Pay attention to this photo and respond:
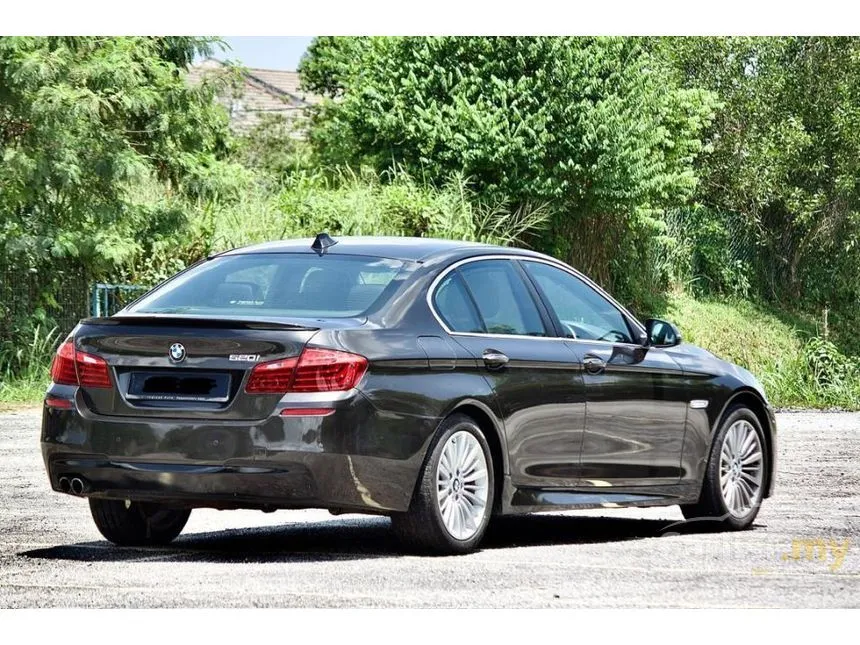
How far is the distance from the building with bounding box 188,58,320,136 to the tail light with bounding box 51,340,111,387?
34.1 m

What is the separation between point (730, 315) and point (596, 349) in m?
33.1

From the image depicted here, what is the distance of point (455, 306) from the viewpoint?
937 centimetres

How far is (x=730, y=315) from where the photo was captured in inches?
1678

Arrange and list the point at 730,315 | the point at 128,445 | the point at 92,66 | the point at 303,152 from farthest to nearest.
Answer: the point at 303,152 → the point at 730,315 → the point at 92,66 → the point at 128,445

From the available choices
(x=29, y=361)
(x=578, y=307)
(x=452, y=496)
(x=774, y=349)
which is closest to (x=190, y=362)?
(x=452, y=496)

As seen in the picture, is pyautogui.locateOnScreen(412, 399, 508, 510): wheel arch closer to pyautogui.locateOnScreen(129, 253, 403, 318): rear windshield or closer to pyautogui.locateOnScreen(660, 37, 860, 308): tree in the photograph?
pyautogui.locateOnScreen(129, 253, 403, 318): rear windshield

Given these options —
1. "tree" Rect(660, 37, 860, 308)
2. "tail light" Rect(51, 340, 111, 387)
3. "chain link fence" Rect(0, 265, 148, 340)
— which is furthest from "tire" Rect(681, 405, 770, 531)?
"tree" Rect(660, 37, 860, 308)

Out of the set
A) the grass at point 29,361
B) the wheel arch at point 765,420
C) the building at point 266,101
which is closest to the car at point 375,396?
the wheel arch at point 765,420

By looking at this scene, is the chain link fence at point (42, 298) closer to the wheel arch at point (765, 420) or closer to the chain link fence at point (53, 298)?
the chain link fence at point (53, 298)

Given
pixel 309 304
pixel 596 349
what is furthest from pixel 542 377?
pixel 309 304

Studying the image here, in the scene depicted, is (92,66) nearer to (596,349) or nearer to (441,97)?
(441,97)

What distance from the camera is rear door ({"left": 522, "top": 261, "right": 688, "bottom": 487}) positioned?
10.0 meters

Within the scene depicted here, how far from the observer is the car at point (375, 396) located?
842cm

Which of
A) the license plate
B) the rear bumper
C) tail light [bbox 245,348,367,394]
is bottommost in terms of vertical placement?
the rear bumper
